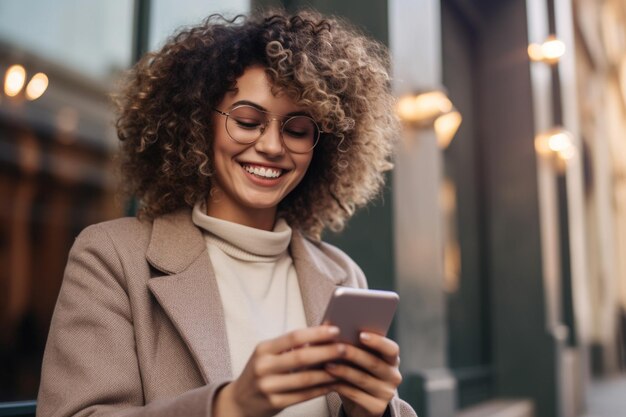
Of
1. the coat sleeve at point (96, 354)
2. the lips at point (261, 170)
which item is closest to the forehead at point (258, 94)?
the lips at point (261, 170)

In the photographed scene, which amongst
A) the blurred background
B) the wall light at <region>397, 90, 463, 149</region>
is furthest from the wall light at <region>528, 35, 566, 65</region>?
the wall light at <region>397, 90, 463, 149</region>

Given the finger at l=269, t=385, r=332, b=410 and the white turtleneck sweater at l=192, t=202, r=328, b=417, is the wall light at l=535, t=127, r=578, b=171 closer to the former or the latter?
the white turtleneck sweater at l=192, t=202, r=328, b=417

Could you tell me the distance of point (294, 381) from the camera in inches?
54.6

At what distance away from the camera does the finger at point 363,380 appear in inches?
58.0

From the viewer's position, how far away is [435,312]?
3.83m

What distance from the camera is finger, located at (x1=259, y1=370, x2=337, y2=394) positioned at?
53.5 inches

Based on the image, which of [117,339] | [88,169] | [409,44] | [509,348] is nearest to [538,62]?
[509,348]

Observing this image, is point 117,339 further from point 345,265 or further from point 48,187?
point 48,187

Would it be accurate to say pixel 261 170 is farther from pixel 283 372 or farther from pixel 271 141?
pixel 283 372

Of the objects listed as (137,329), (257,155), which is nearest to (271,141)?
(257,155)

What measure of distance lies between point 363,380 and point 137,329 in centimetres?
62

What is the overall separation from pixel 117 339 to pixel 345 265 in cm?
99

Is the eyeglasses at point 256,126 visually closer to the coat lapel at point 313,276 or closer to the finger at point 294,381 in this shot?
the coat lapel at point 313,276

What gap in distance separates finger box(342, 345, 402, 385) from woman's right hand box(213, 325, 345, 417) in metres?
0.04
